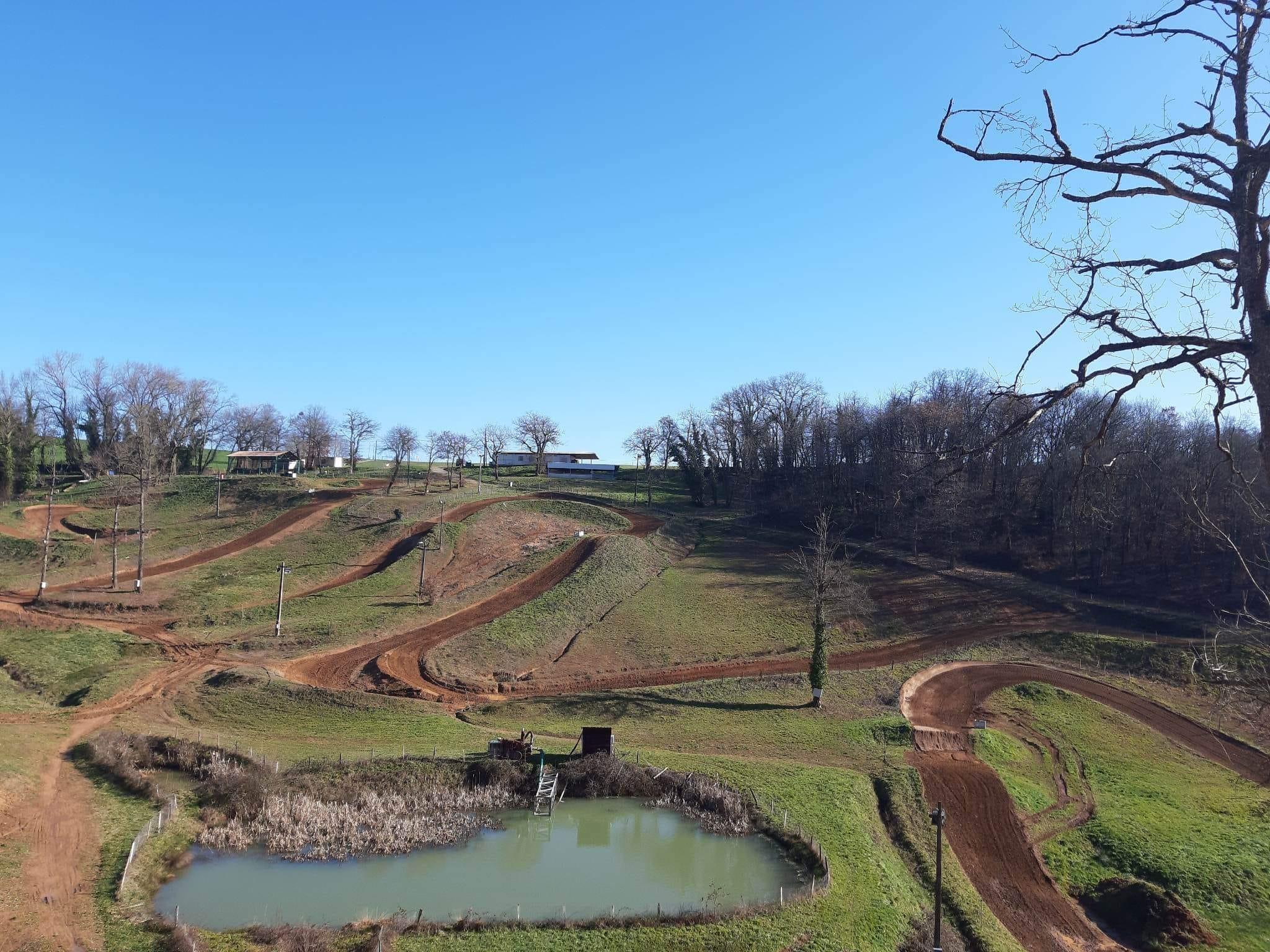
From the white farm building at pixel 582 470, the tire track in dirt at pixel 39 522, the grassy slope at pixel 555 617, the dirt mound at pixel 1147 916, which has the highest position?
the white farm building at pixel 582 470

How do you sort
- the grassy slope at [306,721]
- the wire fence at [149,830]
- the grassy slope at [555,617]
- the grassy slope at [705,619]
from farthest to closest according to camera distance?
the grassy slope at [705,619] < the grassy slope at [555,617] < the grassy slope at [306,721] < the wire fence at [149,830]

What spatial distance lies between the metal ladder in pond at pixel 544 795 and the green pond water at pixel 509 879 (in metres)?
0.97

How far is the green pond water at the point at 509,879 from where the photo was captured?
1847 centimetres

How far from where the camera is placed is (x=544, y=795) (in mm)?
25938

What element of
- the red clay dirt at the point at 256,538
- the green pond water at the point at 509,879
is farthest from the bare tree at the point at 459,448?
the green pond water at the point at 509,879

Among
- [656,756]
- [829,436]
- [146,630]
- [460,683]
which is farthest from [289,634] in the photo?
[829,436]

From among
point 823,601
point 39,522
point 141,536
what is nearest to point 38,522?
point 39,522

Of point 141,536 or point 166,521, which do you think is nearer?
point 141,536

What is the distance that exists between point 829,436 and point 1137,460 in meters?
50.0

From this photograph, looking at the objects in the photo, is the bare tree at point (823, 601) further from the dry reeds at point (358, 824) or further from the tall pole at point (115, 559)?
the tall pole at point (115, 559)

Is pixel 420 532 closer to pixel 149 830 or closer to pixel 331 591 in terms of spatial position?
pixel 331 591

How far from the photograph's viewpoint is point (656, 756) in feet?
97.1

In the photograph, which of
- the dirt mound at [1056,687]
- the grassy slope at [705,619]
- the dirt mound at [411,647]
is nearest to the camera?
the dirt mound at [1056,687]

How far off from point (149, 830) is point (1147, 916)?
2806cm
